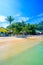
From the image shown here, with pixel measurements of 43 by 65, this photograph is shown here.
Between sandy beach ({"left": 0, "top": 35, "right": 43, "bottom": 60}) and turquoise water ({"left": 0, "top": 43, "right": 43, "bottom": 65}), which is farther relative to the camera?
sandy beach ({"left": 0, "top": 35, "right": 43, "bottom": 60})

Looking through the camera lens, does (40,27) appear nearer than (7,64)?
No

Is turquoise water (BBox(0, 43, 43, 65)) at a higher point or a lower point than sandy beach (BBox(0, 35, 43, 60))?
lower

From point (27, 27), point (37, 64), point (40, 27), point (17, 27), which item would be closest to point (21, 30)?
point (17, 27)

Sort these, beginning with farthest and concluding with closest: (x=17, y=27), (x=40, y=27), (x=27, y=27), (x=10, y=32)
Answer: (x=40, y=27) < (x=27, y=27) < (x=10, y=32) < (x=17, y=27)

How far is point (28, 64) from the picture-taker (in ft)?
22.4

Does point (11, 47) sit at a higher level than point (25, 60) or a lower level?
higher

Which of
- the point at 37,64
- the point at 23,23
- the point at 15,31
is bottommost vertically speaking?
the point at 37,64

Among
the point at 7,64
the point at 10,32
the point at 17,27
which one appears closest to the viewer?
the point at 7,64

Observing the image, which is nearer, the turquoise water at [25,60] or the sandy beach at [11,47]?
the turquoise water at [25,60]

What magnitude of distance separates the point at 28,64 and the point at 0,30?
23707 millimetres

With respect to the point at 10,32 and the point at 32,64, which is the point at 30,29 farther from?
the point at 32,64

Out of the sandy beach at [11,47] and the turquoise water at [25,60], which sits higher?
the sandy beach at [11,47]

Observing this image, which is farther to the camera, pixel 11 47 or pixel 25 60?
pixel 11 47

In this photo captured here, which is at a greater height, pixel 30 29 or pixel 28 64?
pixel 30 29
